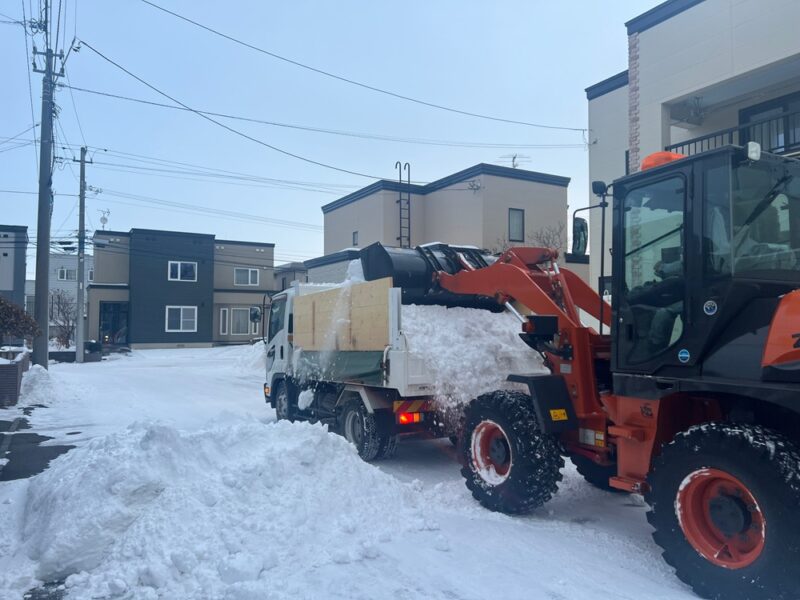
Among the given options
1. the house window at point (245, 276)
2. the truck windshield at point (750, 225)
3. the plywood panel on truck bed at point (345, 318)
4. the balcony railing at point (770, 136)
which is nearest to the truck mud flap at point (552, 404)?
the truck windshield at point (750, 225)

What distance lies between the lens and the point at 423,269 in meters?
8.55

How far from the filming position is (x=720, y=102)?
13.8 metres

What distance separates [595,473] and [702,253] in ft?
10.9

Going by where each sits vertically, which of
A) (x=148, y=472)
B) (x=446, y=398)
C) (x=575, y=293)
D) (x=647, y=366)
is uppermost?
(x=575, y=293)

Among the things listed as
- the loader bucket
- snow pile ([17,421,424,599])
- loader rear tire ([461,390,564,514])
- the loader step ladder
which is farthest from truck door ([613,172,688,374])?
the loader step ladder

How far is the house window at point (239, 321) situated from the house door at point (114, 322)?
6.45 metres

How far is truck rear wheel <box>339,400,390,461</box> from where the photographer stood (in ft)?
27.8

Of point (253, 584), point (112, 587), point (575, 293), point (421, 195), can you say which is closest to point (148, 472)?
point (112, 587)

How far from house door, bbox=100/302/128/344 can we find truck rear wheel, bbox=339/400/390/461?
33.5m

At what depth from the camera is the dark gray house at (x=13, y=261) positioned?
33094mm

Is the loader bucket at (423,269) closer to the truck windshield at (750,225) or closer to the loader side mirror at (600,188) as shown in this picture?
the loader side mirror at (600,188)

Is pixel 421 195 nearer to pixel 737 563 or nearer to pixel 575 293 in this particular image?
pixel 575 293

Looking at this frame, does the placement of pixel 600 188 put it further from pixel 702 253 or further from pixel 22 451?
pixel 22 451

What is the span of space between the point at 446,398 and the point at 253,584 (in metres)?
3.90
